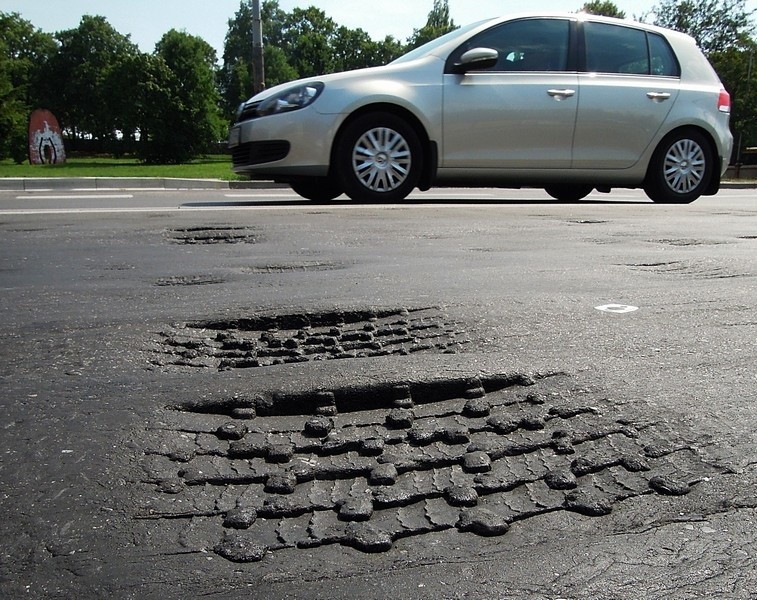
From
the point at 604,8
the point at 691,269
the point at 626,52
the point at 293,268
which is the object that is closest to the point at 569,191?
the point at 626,52

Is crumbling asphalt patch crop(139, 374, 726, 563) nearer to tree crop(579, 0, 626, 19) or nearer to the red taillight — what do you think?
the red taillight

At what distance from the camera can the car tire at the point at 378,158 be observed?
624 cm

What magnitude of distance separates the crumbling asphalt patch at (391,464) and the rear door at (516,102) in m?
4.94

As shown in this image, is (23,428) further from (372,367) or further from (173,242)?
(173,242)

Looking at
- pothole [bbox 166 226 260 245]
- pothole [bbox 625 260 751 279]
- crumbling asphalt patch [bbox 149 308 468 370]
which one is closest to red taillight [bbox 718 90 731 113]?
pothole [bbox 625 260 751 279]

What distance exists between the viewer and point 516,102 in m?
6.61

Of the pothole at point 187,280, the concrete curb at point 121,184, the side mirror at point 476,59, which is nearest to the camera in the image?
the pothole at point 187,280

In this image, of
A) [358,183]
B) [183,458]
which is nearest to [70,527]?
[183,458]

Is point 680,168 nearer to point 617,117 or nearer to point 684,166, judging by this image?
point 684,166

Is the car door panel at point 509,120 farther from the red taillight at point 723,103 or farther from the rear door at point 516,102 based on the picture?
the red taillight at point 723,103

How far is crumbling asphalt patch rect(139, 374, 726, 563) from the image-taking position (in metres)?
1.26

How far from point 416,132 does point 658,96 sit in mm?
2508

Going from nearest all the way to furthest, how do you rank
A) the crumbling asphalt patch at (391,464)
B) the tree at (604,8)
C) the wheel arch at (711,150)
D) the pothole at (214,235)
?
the crumbling asphalt patch at (391,464) < the pothole at (214,235) < the wheel arch at (711,150) < the tree at (604,8)

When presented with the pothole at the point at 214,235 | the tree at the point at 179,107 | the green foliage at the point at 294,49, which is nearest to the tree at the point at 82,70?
the green foliage at the point at 294,49
